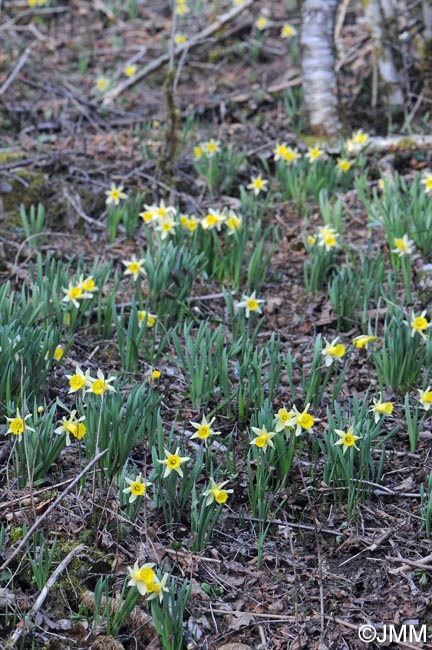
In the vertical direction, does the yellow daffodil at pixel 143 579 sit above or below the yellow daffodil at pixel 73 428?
below

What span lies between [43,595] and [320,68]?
424 cm

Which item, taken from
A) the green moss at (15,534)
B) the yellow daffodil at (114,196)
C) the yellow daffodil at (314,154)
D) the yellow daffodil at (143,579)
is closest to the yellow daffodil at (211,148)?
the yellow daffodil at (314,154)

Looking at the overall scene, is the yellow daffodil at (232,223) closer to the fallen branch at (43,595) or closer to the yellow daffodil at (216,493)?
the yellow daffodil at (216,493)

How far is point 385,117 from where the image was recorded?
220 inches

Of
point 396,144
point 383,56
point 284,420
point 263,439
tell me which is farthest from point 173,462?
point 383,56

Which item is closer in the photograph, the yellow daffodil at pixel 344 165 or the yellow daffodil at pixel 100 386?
the yellow daffodil at pixel 100 386

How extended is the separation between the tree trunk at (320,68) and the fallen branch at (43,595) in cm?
390

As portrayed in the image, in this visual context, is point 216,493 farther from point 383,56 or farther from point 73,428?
point 383,56

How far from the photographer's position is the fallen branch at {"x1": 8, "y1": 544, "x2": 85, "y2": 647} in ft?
6.25

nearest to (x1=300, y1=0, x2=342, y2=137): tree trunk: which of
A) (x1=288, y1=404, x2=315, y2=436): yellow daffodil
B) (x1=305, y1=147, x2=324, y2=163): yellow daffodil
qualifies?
(x1=305, y1=147, x2=324, y2=163): yellow daffodil

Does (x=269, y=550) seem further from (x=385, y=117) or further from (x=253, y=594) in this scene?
(x=385, y=117)

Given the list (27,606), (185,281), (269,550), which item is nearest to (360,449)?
(269,550)

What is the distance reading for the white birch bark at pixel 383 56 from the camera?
541cm

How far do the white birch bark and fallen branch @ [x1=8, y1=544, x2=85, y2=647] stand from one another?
175 inches
